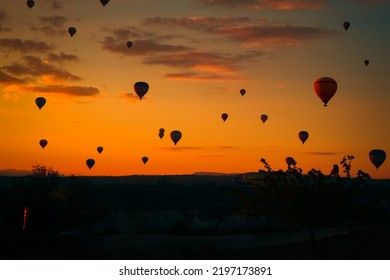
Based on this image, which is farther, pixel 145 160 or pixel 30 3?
pixel 145 160

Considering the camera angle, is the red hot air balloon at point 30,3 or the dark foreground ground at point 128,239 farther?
the red hot air balloon at point 30,3

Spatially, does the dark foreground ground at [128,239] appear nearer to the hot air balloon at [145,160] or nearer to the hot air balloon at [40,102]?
the hot air balloon at [40,102]

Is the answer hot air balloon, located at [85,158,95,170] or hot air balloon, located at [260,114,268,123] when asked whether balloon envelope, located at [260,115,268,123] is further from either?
hot air balloon, located at [85,158,95,170]

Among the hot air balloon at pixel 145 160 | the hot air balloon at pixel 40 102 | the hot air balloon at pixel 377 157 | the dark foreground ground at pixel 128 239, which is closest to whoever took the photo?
the dark foreground ground at pixel 128 239

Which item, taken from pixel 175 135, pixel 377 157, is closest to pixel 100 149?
pixel 175 135

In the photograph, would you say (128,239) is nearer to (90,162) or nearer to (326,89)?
(326,89)

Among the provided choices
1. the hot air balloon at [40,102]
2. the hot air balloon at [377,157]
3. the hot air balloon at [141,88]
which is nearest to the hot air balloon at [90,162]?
the hot air balloon at [40,102]
